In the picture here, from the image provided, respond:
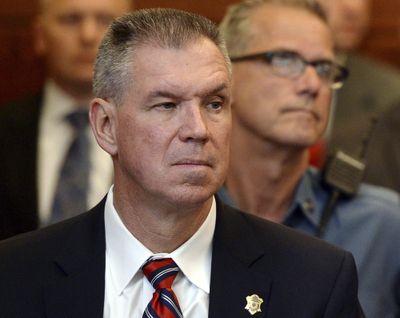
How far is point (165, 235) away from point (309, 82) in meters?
1.16

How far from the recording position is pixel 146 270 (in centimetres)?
303

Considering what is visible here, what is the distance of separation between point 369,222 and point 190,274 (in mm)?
1090

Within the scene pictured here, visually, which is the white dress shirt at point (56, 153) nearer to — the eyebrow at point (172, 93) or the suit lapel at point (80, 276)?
the suit lapel at point (80, 276)

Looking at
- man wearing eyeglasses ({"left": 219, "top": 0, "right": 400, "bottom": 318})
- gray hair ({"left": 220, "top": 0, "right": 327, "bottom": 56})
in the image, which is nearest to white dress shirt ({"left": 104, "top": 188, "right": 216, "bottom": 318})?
man wearing eyeglasses ({"left": 219, "top": 0, "right": 400, "bottom": 318})

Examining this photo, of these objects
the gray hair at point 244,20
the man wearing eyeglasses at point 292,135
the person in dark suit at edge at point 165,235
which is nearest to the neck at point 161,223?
the person in dark suit at edge at point 165,235

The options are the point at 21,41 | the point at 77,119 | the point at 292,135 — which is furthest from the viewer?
the point at 21,41

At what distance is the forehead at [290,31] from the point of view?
160 inches

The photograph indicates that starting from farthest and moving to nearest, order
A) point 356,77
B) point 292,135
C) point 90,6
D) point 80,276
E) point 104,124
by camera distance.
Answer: point 356,77 < point 90,6 < point 292,135 < point 104,124 < point 80,276

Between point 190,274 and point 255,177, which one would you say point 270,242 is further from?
point 255,177

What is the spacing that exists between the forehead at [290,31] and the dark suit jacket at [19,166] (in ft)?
3.45

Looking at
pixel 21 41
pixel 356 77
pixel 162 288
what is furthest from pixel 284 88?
pixel 21 41

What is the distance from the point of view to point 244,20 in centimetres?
428

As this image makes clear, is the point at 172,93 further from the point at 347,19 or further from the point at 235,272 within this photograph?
the point at 347,19

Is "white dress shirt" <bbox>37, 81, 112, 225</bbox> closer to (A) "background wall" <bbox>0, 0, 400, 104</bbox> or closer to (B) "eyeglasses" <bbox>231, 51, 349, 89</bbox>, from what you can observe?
(A) "background wall" <bbox>0, 0, 400, 104</bbox>
